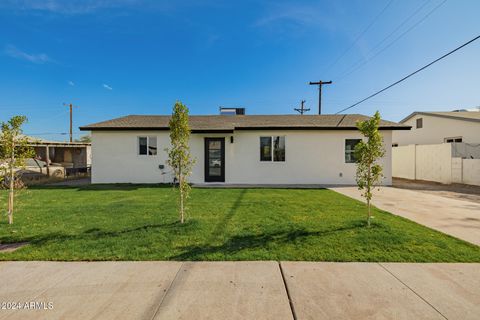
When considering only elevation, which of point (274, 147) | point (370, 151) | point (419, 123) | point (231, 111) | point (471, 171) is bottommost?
point (471, 171)

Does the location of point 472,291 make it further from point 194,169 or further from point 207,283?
point 194,169

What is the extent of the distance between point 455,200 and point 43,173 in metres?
21.1

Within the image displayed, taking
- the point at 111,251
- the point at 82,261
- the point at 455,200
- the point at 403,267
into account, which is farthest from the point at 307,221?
the point at 455,200

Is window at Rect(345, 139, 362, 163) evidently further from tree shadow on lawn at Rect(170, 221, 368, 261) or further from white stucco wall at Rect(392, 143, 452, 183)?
tree shadow on lawn at Rect(170, 221, 368, 261)

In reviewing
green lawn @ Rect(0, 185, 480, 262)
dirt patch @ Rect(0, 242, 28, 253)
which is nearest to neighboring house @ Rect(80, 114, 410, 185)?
green lawn @ Rect(0, 185, 480, 262)

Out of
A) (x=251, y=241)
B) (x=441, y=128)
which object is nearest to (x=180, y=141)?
(x=251, y=241)

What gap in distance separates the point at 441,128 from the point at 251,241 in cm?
2008

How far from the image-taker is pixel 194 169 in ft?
38.6

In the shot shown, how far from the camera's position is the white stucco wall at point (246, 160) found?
1159 centimetres

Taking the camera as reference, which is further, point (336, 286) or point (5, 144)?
point (5, 144)

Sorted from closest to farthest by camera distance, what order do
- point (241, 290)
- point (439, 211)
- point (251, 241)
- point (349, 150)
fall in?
point (241, 290)
point (251, 241)
point (439, 211)
point (349, 150)

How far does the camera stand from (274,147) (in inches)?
461

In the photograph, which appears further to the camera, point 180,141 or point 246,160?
point 246,160

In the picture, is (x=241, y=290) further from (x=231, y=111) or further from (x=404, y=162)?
(x=404, y=162)
